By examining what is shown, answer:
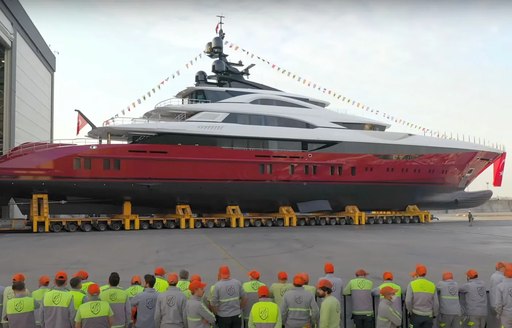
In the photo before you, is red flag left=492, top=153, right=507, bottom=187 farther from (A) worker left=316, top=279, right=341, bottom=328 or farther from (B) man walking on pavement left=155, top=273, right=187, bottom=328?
(B) man walking on pavement left=155, top=273, right=187, bottom=328

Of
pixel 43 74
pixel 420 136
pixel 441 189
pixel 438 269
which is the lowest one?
pixel 438 269

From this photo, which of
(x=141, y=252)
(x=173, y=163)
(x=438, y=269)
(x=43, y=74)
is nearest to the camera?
(x=438, y=269)

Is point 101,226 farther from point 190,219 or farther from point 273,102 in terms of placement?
point 273,102

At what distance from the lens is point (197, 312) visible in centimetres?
532

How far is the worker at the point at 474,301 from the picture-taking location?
638 centimetres

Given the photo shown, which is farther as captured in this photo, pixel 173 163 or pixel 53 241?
pixel 173 163

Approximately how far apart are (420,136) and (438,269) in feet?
60.2

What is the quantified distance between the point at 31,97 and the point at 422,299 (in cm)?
3223

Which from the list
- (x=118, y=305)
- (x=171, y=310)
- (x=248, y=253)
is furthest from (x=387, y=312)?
(x=248, y=253)

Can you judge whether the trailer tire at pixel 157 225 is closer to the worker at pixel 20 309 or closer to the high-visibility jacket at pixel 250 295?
the high-visibility jacket at pixel 250 295

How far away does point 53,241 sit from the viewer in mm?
15211

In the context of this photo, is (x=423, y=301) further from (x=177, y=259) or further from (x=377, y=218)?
(x=377, y=218)

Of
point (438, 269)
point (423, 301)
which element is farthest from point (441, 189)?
point (423, 301)

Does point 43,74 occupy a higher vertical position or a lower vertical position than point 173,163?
higher
